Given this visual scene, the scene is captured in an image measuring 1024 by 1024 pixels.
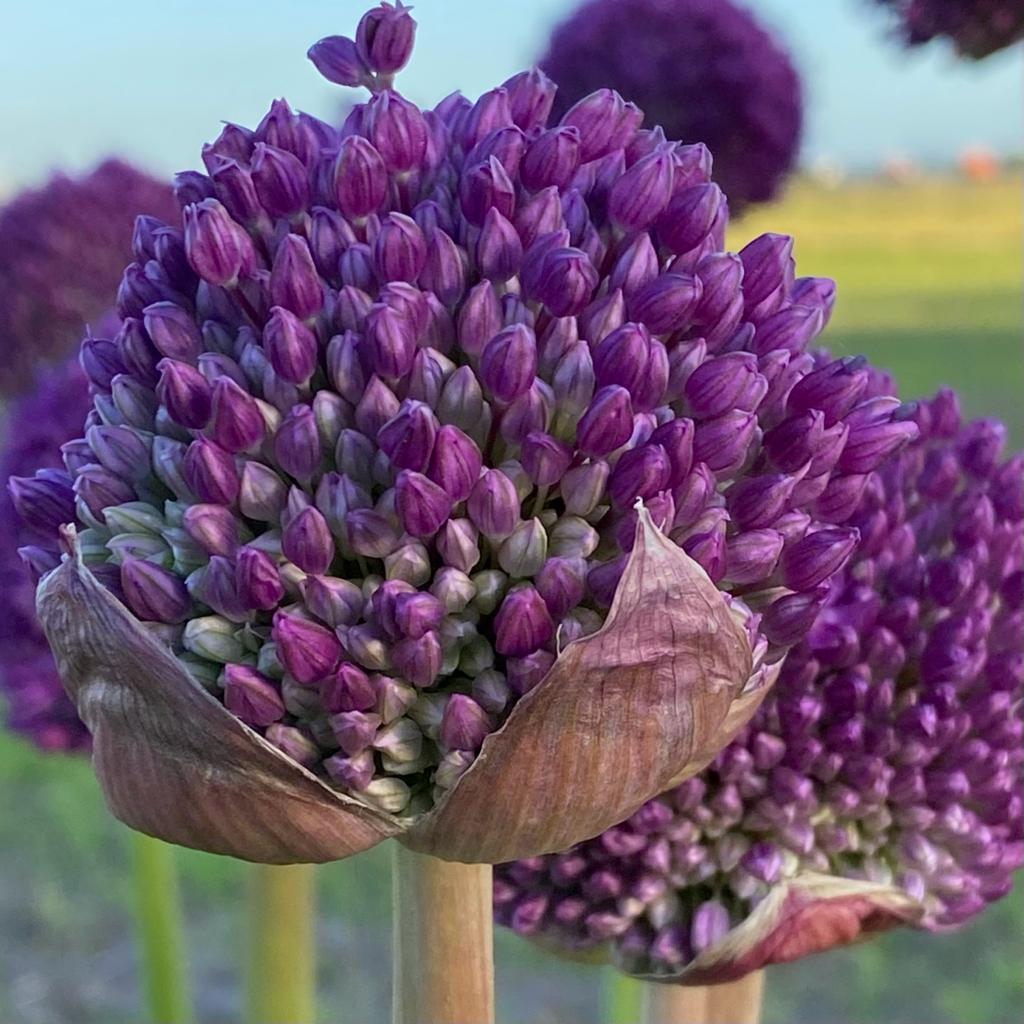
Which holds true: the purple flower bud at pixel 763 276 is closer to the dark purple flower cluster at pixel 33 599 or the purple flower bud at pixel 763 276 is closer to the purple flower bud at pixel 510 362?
the purple flower bud at pixel 510 362

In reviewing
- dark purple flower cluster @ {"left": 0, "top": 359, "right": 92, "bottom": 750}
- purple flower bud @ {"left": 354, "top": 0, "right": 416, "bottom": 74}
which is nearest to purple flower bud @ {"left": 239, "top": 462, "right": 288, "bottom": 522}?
purple flower bud @ {"left": 354, "top": 0, "right": 416, "bottom": 74}

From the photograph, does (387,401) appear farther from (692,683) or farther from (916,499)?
(916,499)

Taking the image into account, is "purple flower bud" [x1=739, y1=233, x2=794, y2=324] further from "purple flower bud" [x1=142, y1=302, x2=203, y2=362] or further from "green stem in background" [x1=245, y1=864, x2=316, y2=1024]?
"green stem in background" [x1=245, y1=864, x2=316, y2=1024]

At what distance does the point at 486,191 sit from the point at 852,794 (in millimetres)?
193

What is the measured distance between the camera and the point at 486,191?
263mm

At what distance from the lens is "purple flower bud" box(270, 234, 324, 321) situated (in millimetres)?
257

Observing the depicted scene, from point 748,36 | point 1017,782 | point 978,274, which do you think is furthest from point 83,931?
point 978,274

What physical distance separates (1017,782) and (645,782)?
18cm

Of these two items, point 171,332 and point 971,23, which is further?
point 971,23

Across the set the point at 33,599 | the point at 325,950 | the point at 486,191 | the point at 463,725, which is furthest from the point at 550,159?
the point at 325,950

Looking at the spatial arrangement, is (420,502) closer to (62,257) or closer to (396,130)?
(396,130)

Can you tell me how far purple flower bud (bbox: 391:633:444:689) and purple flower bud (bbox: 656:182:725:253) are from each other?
10 centimetres

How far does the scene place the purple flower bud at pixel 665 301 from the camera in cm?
26

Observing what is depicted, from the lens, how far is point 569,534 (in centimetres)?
25
